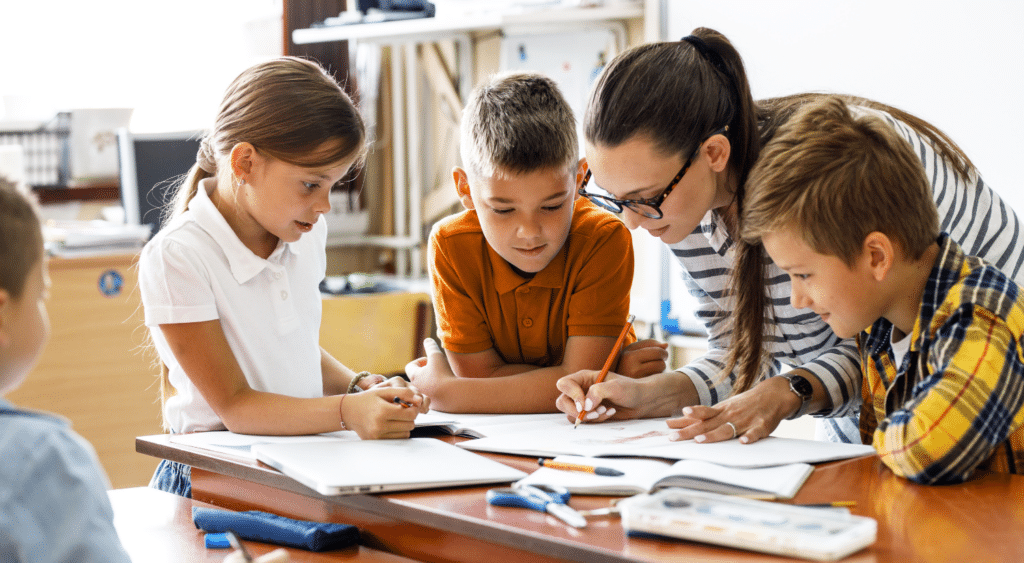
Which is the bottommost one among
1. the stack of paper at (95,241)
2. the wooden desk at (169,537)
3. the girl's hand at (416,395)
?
the stack of paper at (95,241)

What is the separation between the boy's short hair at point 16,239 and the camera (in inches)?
31.0

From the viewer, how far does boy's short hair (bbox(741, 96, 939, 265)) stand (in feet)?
3.43

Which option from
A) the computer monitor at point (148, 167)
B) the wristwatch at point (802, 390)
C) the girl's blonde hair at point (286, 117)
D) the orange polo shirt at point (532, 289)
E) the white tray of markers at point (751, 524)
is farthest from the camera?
the computer monitor at point (148, 167)

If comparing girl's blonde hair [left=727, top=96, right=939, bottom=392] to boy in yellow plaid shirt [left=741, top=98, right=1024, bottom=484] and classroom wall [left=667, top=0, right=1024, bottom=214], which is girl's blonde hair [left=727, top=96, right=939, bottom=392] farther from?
classroom wall [left=667, top=0, right=1024, bottom=214]

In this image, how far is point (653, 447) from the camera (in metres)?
1.09

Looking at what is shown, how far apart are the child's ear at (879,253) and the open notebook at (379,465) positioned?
444 mm

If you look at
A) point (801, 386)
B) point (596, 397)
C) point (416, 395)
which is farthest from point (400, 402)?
point (801, 386)

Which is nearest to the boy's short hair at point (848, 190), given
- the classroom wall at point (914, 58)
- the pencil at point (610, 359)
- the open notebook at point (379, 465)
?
the pencil at point (610, 359)

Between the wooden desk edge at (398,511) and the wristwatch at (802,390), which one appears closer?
the wooden desk edge at (398,511)

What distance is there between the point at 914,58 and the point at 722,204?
1.19m

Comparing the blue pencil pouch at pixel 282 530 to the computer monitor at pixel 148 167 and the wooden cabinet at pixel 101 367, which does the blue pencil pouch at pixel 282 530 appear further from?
the computer monitor at pixel 148 167

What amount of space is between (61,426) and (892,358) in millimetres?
877

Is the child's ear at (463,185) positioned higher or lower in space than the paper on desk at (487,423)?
higher

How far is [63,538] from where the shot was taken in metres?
0.75
